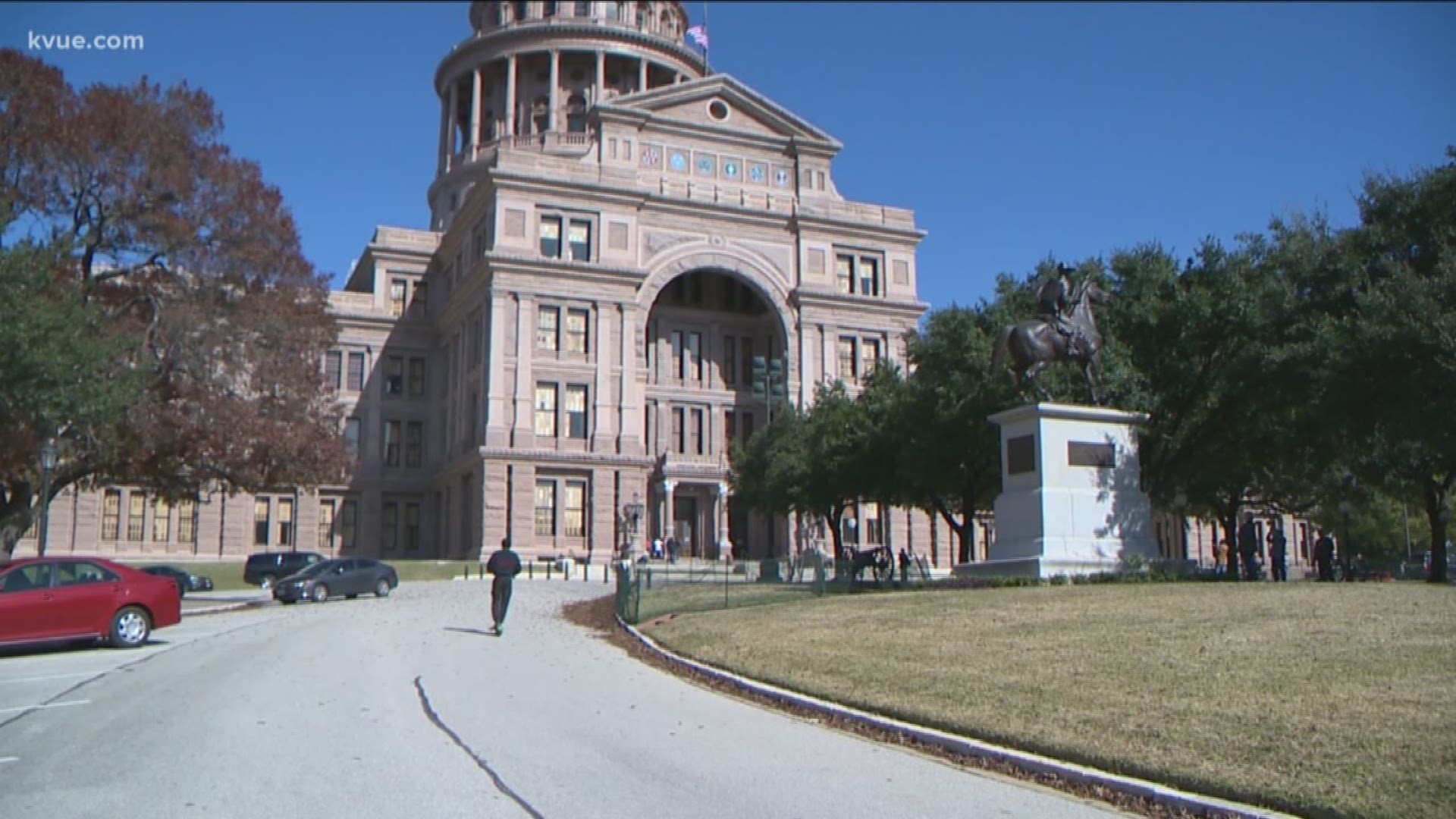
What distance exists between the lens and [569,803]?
345 inches

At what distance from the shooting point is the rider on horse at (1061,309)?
2427 centimetres

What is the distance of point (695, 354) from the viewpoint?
66750mm

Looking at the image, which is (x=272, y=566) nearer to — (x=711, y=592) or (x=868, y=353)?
(x=711, y=592)

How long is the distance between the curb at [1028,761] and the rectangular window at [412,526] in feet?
180

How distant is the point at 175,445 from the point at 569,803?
2823cm

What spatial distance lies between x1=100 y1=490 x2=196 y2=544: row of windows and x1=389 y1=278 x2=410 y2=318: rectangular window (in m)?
14.8

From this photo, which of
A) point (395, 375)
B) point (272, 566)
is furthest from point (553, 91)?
point (272, 566)

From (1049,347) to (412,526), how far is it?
49653mm

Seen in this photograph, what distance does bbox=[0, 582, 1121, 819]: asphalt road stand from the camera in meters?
8.74

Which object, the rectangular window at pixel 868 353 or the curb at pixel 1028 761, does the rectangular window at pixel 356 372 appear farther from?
the curb at pixel 1028 761

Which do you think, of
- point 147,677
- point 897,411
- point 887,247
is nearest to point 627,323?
point 887,247

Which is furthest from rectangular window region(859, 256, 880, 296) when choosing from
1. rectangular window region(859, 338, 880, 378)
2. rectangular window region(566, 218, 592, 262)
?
rectangular window region(566, 218, 592, 262)

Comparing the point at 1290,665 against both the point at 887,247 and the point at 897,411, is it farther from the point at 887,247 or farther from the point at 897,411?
the point at 887,247

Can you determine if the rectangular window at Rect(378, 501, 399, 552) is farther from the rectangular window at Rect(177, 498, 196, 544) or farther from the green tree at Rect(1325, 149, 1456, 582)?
the green tree at Rect(1325, 149, 1456, 582)
